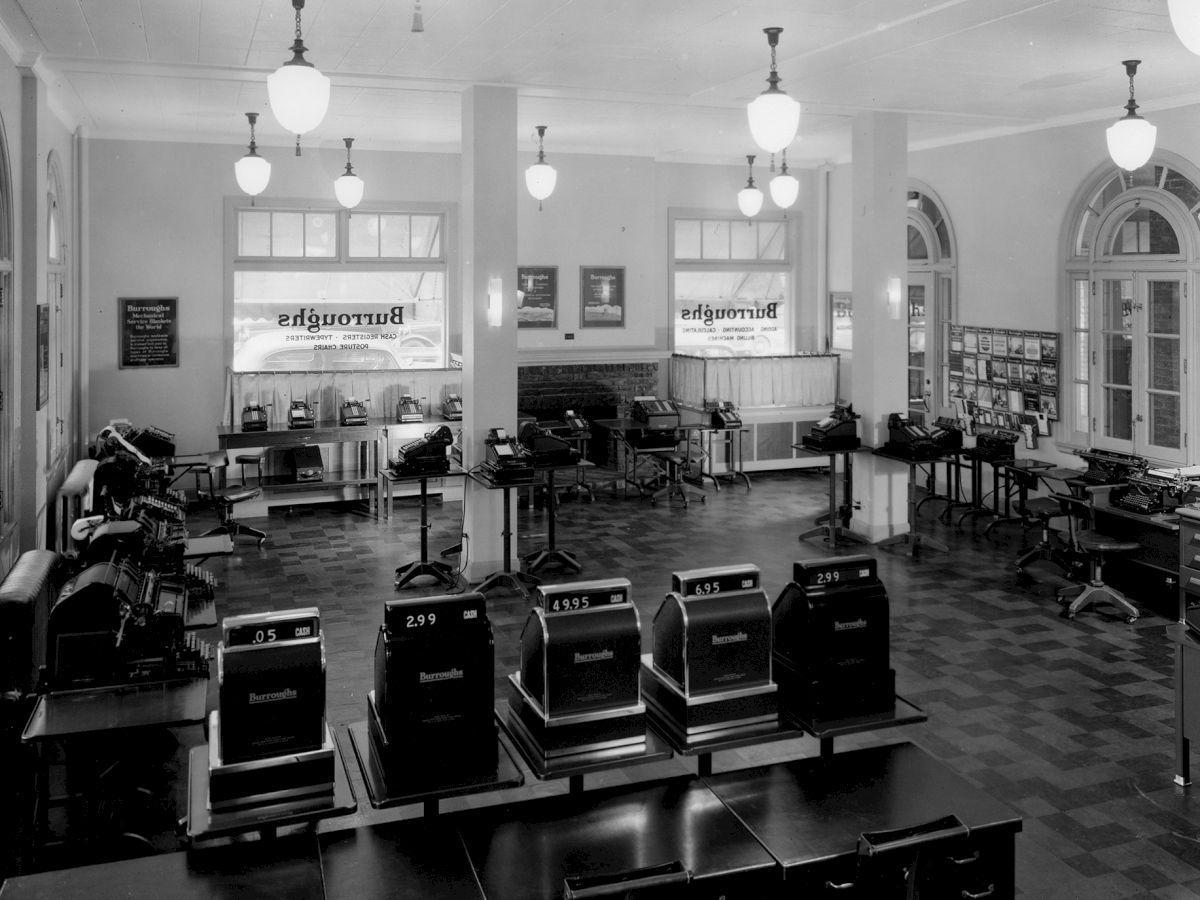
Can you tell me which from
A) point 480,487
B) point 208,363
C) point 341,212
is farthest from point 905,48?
point 208,363

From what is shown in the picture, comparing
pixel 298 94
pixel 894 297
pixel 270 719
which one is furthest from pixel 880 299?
pixel 270 719

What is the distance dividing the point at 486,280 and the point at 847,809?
5850mm

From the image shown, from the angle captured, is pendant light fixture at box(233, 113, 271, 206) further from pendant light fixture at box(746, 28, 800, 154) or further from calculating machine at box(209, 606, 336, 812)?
calculating machine at box(209, 606, 336, 812)

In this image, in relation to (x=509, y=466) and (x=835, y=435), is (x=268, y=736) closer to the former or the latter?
(x=509, y=466)

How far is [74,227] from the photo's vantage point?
1029cm

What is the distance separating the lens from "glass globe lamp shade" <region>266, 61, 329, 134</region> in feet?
16.2

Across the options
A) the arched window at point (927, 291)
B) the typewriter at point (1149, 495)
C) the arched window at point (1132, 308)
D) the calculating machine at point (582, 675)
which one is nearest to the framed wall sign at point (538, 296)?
the arched window at point (927, 291)

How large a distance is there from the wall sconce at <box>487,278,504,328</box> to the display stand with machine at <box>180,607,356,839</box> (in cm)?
549

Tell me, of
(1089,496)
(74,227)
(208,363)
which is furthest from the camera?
(208,363)

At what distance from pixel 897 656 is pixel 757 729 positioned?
3625 millimetres

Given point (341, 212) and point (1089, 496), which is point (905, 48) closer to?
point (1089, 496)

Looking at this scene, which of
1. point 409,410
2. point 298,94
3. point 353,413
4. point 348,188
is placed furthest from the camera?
point 409,410

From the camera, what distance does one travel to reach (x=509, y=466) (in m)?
7.92

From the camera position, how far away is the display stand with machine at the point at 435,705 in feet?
9.61
